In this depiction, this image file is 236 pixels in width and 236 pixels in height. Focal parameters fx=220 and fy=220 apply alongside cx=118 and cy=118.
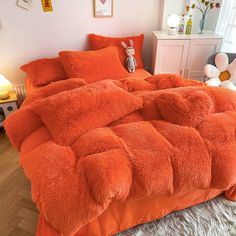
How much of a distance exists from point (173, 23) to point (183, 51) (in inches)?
13.7

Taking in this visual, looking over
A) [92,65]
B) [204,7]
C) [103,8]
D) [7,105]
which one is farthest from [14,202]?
[204,7]

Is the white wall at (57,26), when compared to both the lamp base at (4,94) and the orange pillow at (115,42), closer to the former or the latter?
the orange pillow at (115,42)

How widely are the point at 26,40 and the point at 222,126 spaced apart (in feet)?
7.27

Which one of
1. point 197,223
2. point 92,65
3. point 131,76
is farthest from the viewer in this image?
point 131,76

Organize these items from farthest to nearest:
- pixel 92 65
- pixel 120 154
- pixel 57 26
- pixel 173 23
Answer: pixel 173 23 < pixel 57 26 < pixel 92 65 < pixel 120 154

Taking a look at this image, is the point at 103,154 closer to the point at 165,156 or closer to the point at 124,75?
the point at 165,156

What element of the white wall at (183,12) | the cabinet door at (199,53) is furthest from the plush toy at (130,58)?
the cabinet door at (199,53)

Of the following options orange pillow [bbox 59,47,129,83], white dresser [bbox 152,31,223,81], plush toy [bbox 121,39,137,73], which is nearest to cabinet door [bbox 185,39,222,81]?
white dresser [bbox 152,31,223,81]

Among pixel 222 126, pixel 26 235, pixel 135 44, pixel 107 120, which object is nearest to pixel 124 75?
pixel 135 44

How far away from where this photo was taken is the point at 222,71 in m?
2.48

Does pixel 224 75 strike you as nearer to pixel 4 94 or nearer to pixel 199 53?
pixel 199 53

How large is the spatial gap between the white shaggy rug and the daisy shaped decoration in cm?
143

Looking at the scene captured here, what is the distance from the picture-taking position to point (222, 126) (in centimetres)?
118

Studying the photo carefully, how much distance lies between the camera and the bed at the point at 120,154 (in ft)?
2.96
